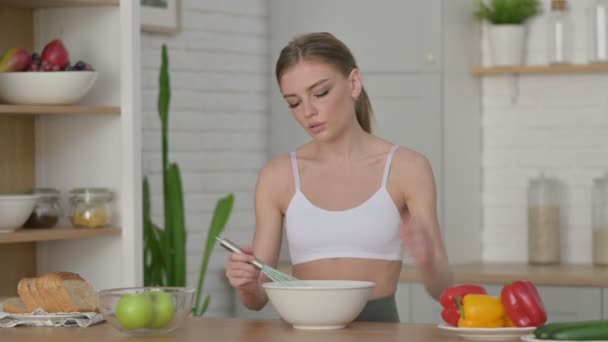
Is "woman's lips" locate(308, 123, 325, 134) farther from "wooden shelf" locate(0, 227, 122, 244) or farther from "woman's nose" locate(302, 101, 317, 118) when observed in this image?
"wooden shelf" locate(0, 227, 122, 244)

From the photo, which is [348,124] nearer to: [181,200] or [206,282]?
[181,200]

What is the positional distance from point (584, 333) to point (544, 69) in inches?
122

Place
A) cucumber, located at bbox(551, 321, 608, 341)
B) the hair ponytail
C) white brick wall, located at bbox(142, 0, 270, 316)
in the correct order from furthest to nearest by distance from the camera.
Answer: white brick wall, located at bbox(142, 0, 270, 316)
the hair ponytail
cucumber, located at bbox(551, 321, 608, 341)

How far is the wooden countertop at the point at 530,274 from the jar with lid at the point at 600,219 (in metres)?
0.06

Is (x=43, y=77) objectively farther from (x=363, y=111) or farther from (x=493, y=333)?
(x=493, y=333)

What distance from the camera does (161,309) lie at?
270cm

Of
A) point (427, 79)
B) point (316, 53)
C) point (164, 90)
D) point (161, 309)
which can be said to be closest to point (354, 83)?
point (316, 53)

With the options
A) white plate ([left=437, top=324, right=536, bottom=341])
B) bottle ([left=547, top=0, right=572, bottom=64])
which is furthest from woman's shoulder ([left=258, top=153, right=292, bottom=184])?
bottle ([left=547, top=0, right=572, bottom=64])

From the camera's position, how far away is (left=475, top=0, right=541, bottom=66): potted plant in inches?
215

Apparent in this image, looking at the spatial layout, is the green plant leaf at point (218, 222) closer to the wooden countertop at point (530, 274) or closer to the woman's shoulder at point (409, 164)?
the wooden countertop at point (530, 274)

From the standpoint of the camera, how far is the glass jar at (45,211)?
4.23m

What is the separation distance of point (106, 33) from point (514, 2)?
197 cm

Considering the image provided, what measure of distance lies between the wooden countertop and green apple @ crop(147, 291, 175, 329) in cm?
243

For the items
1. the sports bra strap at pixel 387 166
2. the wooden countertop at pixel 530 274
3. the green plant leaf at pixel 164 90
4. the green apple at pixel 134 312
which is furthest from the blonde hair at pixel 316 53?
the wooden countertop at pixel 530 274
